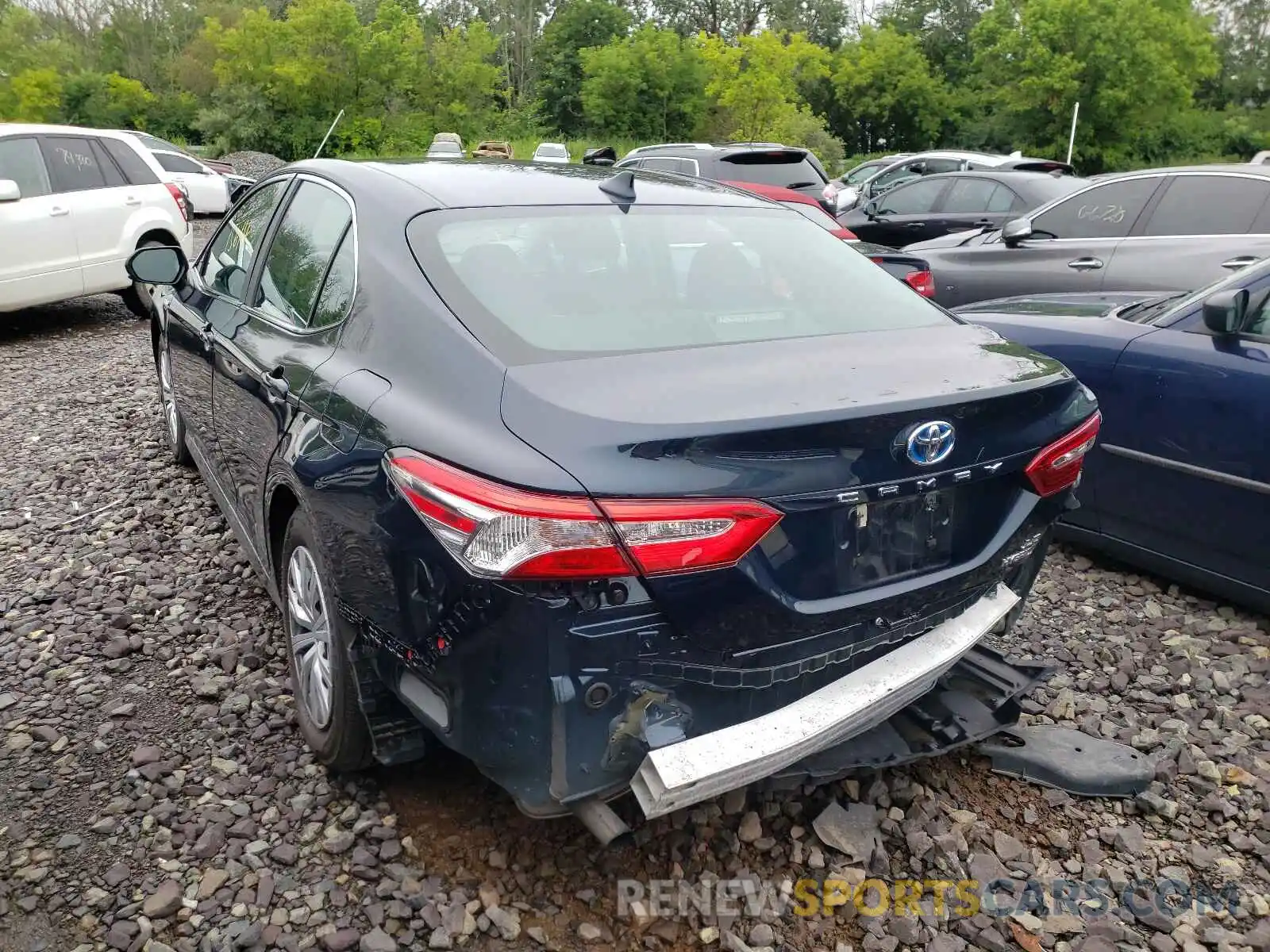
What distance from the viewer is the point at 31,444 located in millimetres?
5734

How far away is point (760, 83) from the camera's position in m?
35.5

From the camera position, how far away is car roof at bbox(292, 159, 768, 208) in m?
2.77

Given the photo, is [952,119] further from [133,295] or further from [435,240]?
[435,240]

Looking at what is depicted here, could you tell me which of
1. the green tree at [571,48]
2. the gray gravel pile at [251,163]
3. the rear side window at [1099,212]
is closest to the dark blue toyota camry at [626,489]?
the rear side window at [1099,212]

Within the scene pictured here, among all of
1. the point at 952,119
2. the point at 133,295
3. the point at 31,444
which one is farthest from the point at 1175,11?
the point at 31,444

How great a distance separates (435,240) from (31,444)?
437 centimetres

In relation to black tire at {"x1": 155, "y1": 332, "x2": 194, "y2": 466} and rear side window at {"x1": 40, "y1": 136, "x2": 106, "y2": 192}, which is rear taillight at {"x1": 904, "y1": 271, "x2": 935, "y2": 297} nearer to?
black tire at {"x1": 155, "y1": 332, "x2": 194, "y2": 466}

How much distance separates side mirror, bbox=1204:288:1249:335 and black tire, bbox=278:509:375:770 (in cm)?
315

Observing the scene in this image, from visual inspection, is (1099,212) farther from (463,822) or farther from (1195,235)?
(463,822)

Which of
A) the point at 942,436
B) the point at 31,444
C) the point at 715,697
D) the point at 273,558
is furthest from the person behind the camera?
the point at 31,444

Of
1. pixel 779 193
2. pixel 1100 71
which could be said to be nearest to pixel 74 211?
pixel 779 193

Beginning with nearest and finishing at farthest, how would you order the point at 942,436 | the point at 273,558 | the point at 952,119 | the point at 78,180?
Result: 1. the point at 942,436
2. the point at 273,558
3. the point at 78,180
4. the point at 952,119

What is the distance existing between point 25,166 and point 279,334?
701cm

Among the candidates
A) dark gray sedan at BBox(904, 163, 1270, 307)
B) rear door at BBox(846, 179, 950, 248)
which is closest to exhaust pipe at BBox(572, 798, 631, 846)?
dark gray sedan at BBox(904, 163, 1270, 307)
